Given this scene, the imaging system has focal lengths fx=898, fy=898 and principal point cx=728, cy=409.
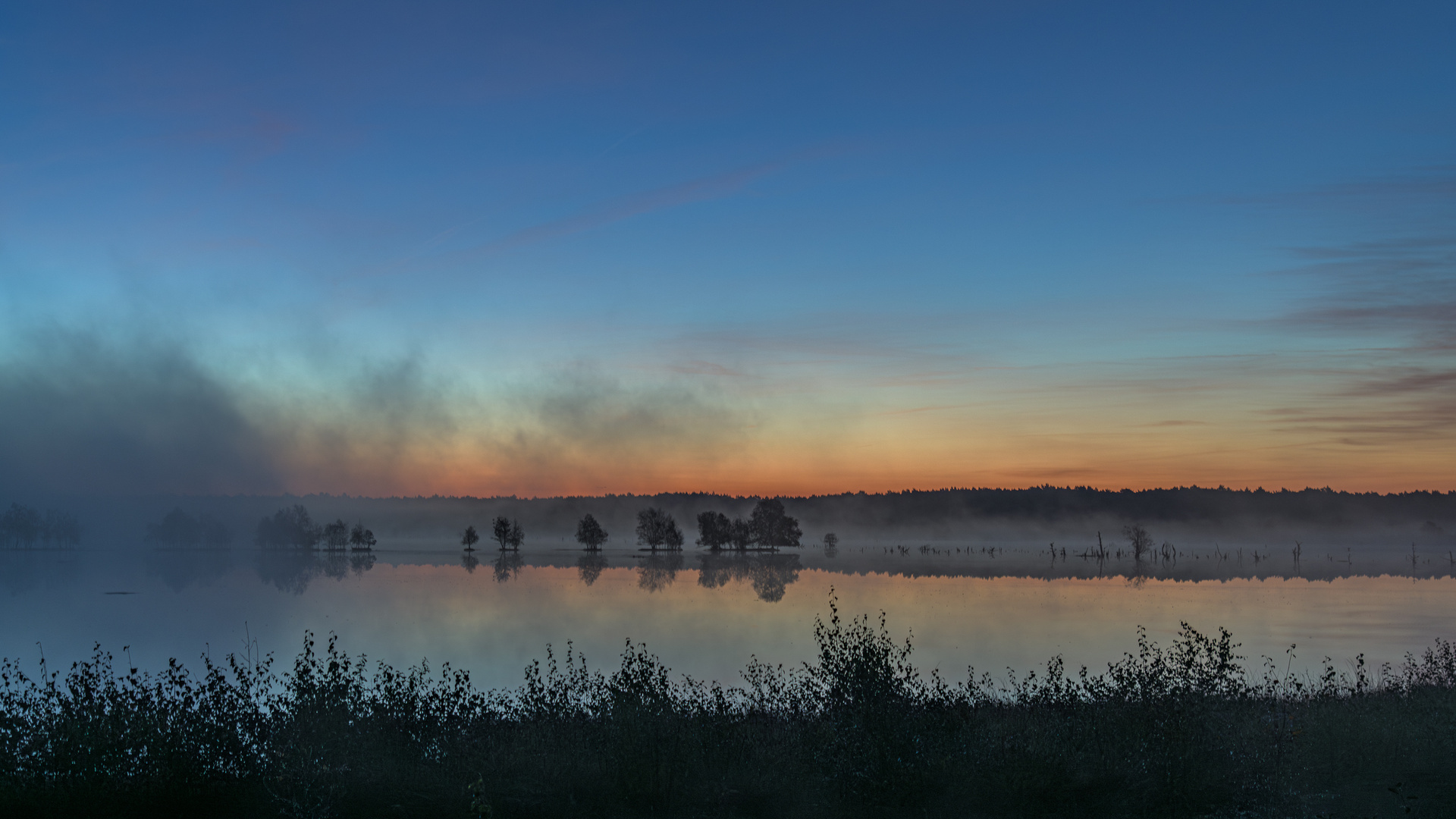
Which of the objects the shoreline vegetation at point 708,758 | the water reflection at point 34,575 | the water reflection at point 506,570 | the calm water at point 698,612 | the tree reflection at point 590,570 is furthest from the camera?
the water reflection at point 506,570

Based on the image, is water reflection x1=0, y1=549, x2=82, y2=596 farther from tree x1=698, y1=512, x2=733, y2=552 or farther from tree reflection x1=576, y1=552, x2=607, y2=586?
tree x1=698, y1=512, x2=733, y2=552

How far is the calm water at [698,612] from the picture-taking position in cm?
3516

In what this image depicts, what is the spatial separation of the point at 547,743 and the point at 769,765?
335cm

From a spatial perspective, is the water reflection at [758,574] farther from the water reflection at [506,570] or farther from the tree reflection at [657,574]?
the water reflection at [506,570]

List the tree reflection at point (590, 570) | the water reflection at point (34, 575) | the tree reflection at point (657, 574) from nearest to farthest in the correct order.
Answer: the tree reflection at point (657, 574), the water reflection at point (34, 575), the tree reflection at point (590, 570)

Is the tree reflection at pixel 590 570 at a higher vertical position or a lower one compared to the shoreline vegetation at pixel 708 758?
lower

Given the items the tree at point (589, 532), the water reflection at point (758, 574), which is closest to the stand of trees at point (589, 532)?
the tree at point (589, 532)

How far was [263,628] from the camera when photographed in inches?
1693

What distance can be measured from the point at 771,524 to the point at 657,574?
88124mm

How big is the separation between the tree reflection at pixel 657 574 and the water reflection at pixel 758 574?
3209mm

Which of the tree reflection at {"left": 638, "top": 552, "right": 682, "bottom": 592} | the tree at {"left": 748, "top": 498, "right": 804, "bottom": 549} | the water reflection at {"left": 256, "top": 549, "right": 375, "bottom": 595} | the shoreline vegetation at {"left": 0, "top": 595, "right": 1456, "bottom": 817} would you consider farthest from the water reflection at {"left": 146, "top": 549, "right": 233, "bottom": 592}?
the tree at {"left": 748, "top": 498, "right": 804, "bottom": 549}

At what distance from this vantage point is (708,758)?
13.0 m

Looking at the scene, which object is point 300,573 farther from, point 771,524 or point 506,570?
point 771,524

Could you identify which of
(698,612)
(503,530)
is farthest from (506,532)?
(698,612)
